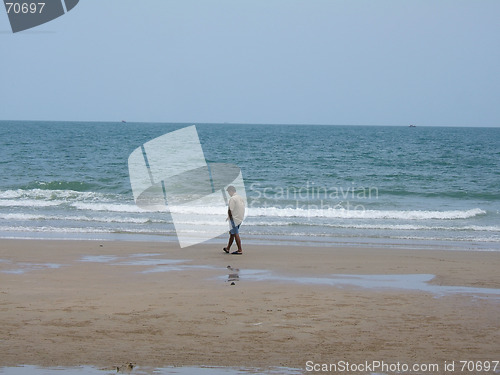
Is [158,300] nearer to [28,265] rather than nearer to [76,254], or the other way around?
[28,265]

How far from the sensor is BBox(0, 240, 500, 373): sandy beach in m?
6.27

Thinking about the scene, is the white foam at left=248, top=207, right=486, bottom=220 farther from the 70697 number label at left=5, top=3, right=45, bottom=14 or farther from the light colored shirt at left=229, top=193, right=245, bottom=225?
the 70697 number label at left=5, top=3, right=45, bottom=14

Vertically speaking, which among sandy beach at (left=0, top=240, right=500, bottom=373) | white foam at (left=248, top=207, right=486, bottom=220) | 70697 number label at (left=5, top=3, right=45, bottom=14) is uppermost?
70697 number label at (left=5, top=3, right=45, bottom=14)

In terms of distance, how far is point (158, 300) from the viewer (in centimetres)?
835

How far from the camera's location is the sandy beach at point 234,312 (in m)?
6.27

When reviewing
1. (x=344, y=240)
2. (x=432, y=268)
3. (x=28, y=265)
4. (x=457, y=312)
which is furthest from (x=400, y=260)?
(x=28, y=265)

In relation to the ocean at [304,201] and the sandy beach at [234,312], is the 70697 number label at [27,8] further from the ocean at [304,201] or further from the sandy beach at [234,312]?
the ocean at [304,201]

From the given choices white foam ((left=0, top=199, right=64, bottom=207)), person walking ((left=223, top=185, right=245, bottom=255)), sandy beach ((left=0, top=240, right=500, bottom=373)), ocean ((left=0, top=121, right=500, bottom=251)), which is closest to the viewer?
sandy beach ((left=0, top=240, right=500, bottom=373))

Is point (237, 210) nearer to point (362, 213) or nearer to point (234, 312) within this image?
point (234, 312)

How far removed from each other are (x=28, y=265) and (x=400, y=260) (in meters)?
7.11

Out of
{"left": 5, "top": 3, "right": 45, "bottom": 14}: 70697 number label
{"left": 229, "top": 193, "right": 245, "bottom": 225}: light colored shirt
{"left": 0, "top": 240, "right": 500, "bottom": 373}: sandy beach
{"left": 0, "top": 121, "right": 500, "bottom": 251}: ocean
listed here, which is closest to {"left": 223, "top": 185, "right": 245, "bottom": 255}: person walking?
{"left": 229, "top": 193, "right": 245, "bottom": 225}: light colored shirt

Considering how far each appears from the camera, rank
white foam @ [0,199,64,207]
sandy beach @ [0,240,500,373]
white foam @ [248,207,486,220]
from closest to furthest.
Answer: sandy beach @ [0,240,500,373], white foam @ [248,207,486,220], white foam @ [0,199,64,207]

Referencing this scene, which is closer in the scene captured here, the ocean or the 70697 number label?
the 70697 number label

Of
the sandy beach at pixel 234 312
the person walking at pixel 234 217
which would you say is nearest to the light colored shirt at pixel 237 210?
the person walking at pixel 234 217
